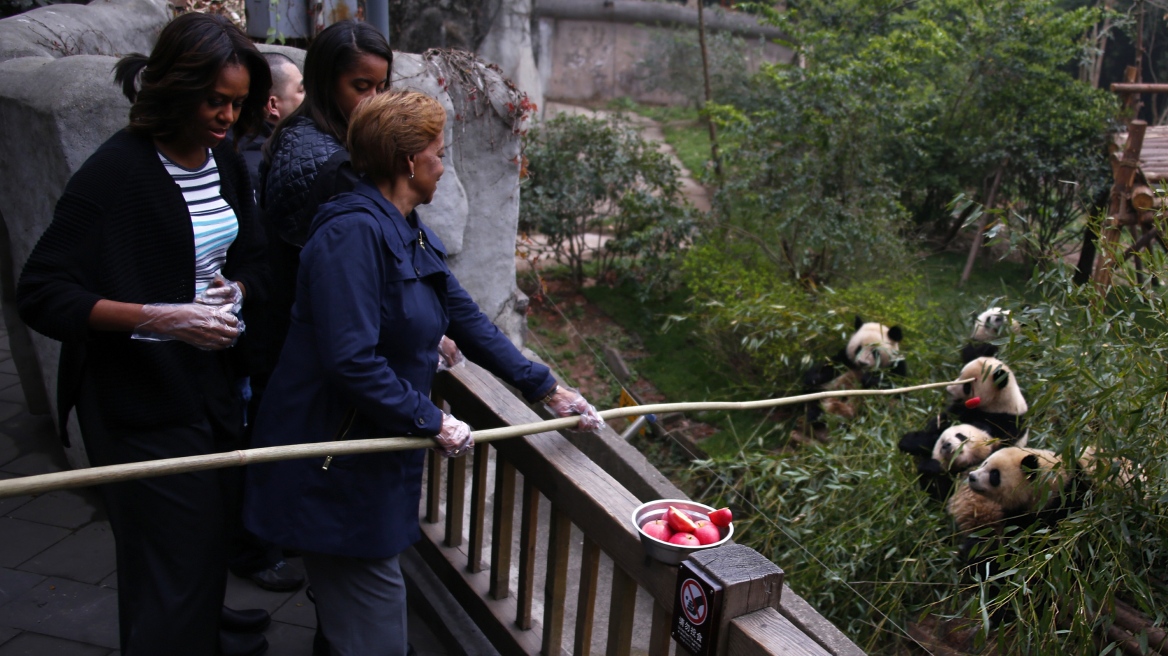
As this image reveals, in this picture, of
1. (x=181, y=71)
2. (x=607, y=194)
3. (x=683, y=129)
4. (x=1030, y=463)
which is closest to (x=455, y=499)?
(x=181, y=71)

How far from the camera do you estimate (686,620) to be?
74.7 inches

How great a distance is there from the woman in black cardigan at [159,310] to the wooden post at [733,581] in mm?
1189

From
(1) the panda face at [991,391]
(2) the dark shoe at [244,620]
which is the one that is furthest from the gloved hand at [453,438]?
(1) the panda face at [991,391]

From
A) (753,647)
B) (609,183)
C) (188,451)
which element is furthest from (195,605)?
(609,183)

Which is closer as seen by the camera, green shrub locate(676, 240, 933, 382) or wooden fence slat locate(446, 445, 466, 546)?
wooden fence slat locate(446, 445, 466, 546)

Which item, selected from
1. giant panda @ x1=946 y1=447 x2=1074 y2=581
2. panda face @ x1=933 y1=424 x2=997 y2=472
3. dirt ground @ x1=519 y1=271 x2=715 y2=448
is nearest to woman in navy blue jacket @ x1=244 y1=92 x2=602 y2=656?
giant panda @ x1=946 y1=447 x2=1074 y2=581

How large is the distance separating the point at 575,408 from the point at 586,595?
476 millimetres

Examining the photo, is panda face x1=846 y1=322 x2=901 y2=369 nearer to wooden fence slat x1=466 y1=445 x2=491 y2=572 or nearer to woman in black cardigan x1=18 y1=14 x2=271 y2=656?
wooden fence slat x1=466 y1=445 x2=491 y2=572

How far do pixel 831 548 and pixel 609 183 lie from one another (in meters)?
4.98

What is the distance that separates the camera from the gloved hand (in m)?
2.06

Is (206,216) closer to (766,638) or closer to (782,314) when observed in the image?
(766,638)

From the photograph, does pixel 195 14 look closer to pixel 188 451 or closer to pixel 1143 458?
pixel 188 451

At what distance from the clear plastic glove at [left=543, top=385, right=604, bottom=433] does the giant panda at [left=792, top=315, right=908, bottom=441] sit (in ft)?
10.00

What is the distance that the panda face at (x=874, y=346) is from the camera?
17.1 feet
